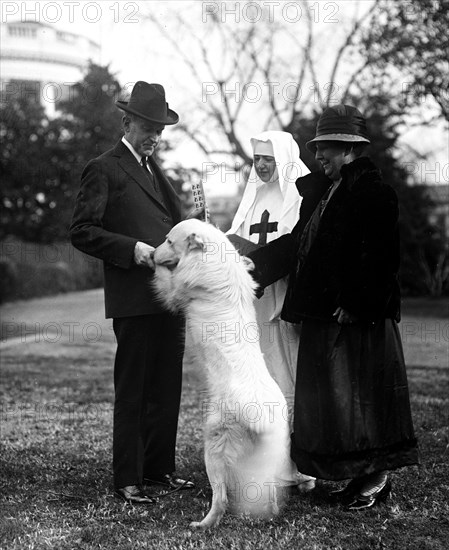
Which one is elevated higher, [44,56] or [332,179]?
[44,56]

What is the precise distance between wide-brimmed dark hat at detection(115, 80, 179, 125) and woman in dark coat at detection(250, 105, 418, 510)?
1.09 m

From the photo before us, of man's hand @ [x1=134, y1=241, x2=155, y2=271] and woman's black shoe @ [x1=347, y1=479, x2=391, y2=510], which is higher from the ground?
man's hand @ [x1=134, y1=241, x2=155, y2=271]

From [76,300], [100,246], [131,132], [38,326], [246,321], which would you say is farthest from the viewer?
[76,300]

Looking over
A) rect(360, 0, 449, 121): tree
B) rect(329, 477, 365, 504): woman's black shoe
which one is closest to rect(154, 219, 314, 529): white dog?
rect(329, 477, 365, 504): woman's black shoe

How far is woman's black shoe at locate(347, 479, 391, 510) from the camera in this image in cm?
470

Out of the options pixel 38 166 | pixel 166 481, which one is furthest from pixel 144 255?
pixel 38 166

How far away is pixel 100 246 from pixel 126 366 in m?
0.84

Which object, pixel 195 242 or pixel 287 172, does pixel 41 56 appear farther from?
pixel 195 242

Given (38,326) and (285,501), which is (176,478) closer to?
(285,501)

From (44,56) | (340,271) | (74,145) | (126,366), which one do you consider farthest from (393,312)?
(74,145)

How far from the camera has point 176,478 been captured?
538 cm

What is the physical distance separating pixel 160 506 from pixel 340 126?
272 centimetres

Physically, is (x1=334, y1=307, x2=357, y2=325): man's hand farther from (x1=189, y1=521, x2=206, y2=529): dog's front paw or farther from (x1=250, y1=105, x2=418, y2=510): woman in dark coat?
(x1=189, y1=521, x2=206, y2=529): dog's front paw

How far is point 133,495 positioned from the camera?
16.1 feet
